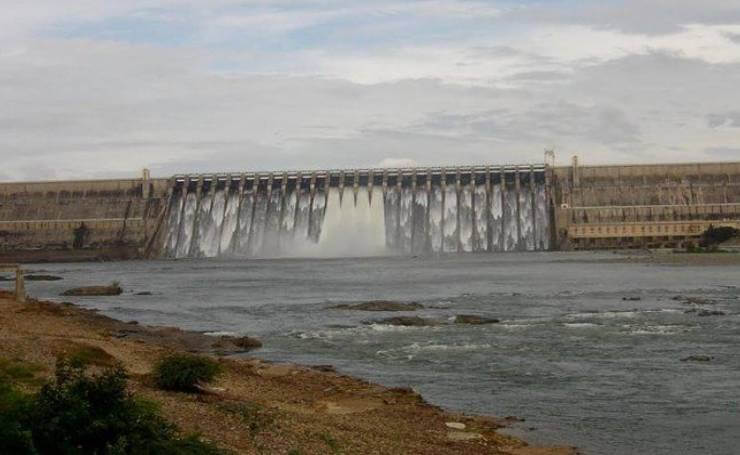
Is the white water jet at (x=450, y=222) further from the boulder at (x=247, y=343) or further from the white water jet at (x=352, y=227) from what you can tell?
the boulder at (x=247, y=343)

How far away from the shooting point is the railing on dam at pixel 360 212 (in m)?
133

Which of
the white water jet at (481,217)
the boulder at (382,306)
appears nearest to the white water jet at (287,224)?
the white water jet at (481,217)

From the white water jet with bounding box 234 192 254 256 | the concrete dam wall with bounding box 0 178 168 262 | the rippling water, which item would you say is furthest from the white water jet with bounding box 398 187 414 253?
the rippling water

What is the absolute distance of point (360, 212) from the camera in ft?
449

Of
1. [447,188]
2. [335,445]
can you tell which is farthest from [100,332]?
[447,188]

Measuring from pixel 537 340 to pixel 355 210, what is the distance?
99.8 meters

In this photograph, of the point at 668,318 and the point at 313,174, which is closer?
the point at 668,318

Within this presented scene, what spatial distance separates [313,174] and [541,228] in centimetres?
3036

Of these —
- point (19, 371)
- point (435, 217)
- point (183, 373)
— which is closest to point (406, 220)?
point (435, 217)

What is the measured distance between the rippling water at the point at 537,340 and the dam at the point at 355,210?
45.5m

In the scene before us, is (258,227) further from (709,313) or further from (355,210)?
(709,313)

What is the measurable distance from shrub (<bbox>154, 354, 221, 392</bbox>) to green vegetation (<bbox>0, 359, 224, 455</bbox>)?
5.45 m

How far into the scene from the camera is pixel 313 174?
138m

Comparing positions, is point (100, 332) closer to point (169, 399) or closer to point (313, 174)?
point (169, 399)
